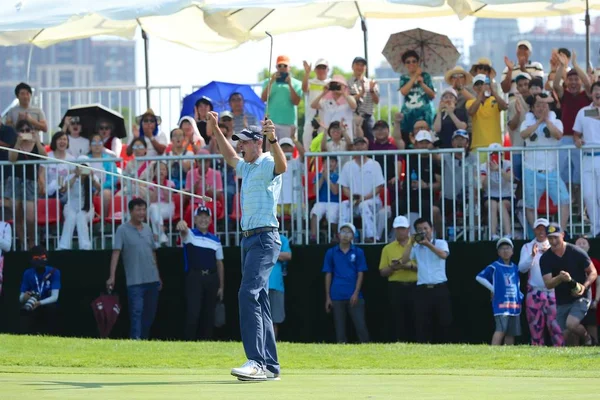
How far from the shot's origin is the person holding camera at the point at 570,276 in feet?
54.5

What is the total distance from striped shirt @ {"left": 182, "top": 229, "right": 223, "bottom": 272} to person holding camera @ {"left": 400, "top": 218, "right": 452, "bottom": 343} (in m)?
2.35

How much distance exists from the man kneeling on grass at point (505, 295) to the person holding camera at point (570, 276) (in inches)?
18.6

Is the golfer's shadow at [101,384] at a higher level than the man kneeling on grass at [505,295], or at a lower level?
lower

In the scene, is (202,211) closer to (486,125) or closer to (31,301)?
(31,301)

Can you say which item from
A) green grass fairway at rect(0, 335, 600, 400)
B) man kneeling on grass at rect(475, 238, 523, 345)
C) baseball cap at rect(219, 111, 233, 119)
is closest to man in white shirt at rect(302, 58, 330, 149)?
baseball cap at rect(219, 111, 233, 119)

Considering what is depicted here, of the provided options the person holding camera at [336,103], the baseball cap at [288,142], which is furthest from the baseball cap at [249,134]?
the person holding camera at [336,103]

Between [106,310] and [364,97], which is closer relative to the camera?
[106,310]

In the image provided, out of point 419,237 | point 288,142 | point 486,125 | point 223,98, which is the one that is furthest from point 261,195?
point 223,98

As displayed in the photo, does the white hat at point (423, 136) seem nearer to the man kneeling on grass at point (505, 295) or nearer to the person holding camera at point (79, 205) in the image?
the man kneeling on grass at point (505, 295)

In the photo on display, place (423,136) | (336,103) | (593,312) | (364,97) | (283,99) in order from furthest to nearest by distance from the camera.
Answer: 1. (283,99)
2. (364,97)
3. (336,103)
4. (423,136)
5. (593,312)

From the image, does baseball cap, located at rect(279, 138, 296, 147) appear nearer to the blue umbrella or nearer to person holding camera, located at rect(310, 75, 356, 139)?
person holding camera, located at rect(310, 75, 356, 139)

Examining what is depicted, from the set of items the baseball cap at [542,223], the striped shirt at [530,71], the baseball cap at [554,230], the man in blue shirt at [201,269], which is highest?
the striped shirt at [530,71]

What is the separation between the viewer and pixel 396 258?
17453 mm

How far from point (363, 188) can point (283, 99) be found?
270 centimetres
